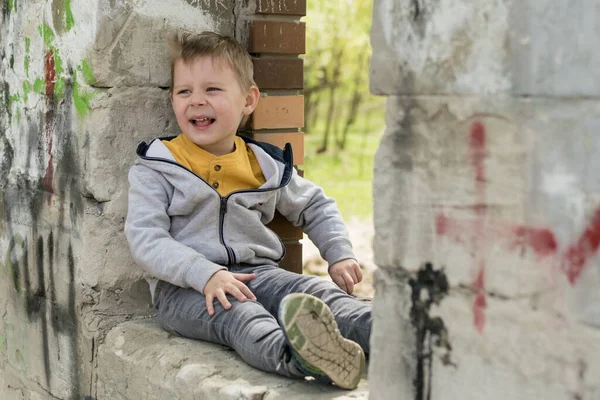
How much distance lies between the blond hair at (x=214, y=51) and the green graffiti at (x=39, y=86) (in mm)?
510

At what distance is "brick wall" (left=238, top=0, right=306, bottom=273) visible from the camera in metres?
2.99

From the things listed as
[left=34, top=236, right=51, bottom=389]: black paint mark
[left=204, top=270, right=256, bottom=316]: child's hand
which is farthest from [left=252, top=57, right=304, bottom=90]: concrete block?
[left=34, top=236, right=51, bottom=389]: black paint mark

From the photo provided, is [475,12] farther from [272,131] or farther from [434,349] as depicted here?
[272,131]

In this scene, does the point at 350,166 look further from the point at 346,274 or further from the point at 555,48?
the point at 555,48

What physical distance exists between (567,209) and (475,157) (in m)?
0.21

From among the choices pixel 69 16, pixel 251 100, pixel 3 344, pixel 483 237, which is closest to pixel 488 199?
pixel 483 237

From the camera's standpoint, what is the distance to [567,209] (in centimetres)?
149

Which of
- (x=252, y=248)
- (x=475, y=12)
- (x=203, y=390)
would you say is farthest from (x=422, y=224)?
(x=252, y=248)

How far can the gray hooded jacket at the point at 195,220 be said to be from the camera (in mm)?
2533

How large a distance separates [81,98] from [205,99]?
428 millimetres

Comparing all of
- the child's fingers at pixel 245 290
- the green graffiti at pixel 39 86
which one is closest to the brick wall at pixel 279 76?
the child's fingers at pixel 245 290

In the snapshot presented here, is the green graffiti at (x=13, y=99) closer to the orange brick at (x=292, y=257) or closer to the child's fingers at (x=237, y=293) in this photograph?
the orange brick at (x=292, y=257)

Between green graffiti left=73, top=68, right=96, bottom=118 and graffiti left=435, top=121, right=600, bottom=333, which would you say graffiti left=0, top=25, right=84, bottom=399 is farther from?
graffiti left=435, top=121, right=600, bottom=333

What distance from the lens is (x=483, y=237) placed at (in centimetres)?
162
